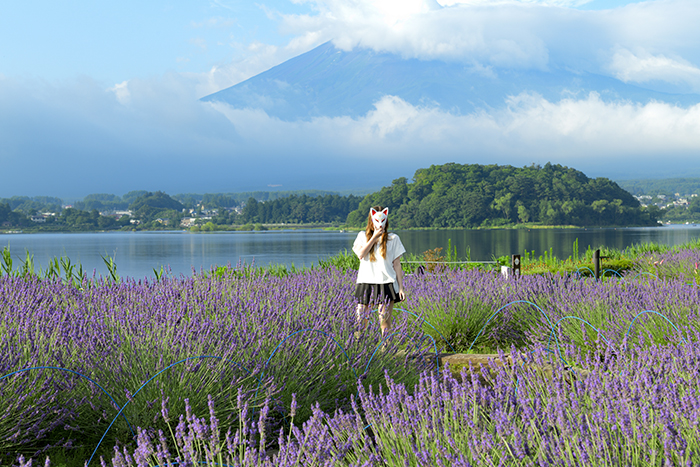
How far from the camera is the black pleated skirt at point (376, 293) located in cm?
457

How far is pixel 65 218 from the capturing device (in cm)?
12025

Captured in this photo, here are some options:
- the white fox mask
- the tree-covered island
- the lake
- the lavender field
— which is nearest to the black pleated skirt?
the lavender field

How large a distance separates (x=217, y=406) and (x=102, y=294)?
100 inches

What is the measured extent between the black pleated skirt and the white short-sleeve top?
45 mm

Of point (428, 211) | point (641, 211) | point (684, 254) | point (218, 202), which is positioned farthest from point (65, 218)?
point (684, 254)

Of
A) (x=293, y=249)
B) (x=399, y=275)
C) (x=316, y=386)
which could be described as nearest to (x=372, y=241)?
(x=399, y=275)

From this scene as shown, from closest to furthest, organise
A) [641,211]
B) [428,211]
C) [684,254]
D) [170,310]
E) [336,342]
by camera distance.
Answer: [336,342]
[170,310]
[684,254]
[428,211]
[641,211]

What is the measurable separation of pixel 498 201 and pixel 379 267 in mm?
86904

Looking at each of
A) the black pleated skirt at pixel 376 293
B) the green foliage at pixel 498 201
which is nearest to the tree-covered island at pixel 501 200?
the green foliage at pixel 498 201

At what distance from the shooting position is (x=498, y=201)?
88.2 m

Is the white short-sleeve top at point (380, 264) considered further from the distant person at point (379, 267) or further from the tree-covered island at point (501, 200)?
the tree-covered island at point (501, 200)

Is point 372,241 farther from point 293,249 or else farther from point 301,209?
point 301,209

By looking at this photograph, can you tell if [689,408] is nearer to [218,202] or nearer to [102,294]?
[102,294]

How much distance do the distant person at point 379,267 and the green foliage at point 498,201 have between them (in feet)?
260
